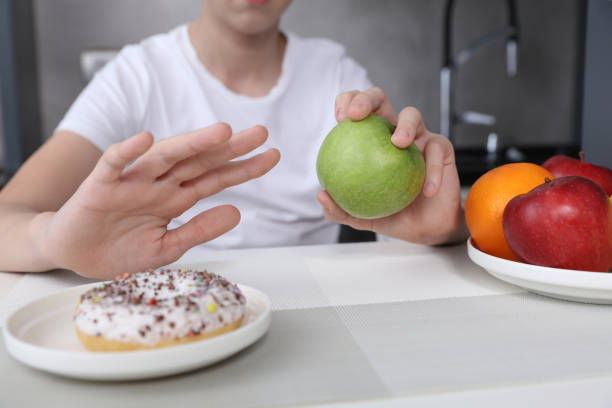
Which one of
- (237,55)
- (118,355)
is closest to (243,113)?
(237,55)

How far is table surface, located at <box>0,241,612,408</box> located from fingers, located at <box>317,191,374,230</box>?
122mm

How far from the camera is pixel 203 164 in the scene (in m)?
0.72

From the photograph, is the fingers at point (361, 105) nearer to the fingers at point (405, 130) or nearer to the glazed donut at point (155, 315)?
the fingers at point (405, 130)

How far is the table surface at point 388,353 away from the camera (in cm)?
47

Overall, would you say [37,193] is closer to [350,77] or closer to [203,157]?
[203,157]

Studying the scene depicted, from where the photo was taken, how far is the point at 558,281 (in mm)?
638

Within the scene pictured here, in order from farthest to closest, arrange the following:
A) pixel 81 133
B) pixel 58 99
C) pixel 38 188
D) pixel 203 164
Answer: pixel 58 99
pixel 81 133
pixel 38 188
pixel 203 164

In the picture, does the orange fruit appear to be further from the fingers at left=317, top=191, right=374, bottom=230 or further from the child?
the fingers at left=317, top=191, right=374, bottom=230

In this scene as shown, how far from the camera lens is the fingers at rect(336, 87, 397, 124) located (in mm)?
774

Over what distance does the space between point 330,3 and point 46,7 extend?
1.29 m

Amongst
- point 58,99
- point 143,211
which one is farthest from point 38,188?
point 58,99

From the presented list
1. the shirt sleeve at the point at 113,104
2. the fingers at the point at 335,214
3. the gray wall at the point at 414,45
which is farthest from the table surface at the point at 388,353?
the gray wall at the point at 414,45

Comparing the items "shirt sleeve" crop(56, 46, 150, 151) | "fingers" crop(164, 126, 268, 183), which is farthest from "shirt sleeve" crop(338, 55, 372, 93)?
"fingers" crop(164, 126, 268, 183)

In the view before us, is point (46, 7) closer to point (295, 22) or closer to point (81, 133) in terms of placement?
point (295, 22)
